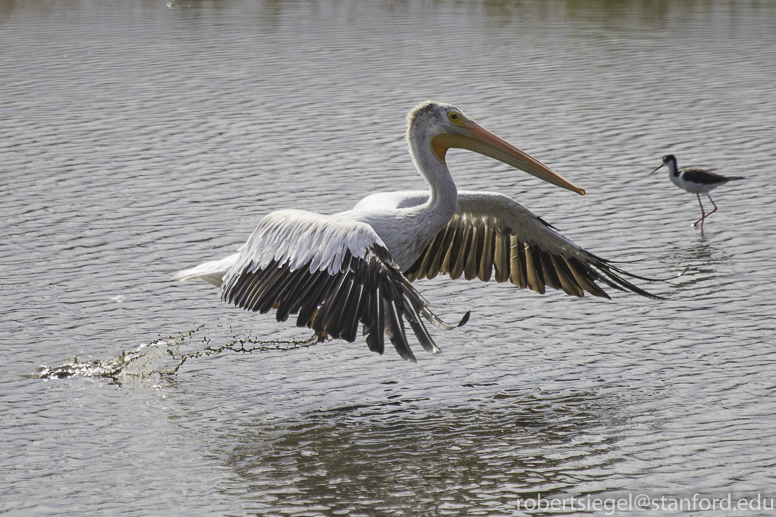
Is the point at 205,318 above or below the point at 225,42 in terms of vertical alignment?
below

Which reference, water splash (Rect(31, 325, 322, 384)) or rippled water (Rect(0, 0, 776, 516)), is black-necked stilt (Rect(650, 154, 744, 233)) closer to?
rippled water (Rect(0, 0, 776, 516))

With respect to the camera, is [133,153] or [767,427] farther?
[133,153]

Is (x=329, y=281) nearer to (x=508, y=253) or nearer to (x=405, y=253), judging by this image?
(x=405, y=253)

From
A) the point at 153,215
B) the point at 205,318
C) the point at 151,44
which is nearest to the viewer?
the point at 205,318

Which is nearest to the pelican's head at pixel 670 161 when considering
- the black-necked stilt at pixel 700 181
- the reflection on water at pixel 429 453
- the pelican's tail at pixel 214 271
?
the black-necked stilt at pixel 700 181

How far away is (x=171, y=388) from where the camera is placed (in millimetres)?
6633

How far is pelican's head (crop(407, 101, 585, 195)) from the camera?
6953 millimetres

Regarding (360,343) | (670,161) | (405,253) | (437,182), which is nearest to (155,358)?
(360,343)

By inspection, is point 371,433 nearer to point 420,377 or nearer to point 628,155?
point 420,377

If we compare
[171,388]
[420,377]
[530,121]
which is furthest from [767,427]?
[530,121]

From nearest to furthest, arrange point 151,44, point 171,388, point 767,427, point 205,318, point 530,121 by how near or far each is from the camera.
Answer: point 767,427 → point 171,388 → point 205,318 → point 530,121 → point 151,44

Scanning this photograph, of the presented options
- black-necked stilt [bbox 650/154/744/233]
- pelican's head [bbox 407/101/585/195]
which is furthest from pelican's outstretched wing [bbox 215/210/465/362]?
black-necked stilt [bbox 650/154/744/233]

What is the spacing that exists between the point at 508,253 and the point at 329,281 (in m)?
2.20

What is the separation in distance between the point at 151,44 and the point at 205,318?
16.6m
